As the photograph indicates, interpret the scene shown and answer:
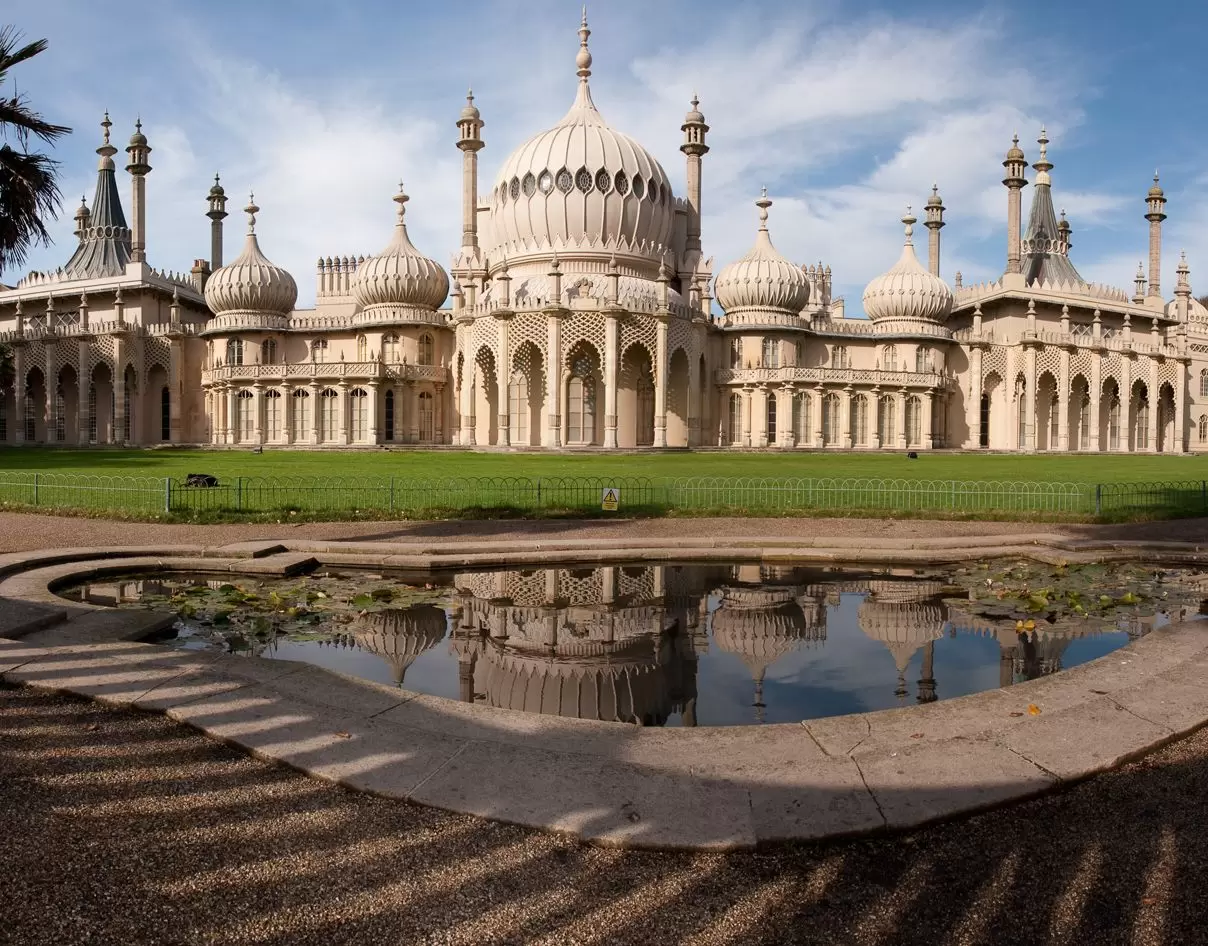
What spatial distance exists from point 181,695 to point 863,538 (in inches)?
374

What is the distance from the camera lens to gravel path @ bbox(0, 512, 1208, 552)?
12.6 meters

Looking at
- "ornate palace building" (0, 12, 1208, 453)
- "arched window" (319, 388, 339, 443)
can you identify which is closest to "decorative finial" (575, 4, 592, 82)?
"ornate palace building" (0, 12, 1208, 453)

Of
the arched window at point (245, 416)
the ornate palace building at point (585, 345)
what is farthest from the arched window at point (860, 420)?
the arched window at point (245, 416)

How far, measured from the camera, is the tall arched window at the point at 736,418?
145 ft

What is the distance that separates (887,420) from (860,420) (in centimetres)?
161

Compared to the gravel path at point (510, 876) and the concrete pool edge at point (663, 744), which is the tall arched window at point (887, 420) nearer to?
the concrete pool edge at point (663, 744)

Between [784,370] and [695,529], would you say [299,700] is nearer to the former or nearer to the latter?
[695,529]

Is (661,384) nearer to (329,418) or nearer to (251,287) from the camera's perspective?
(329,418)

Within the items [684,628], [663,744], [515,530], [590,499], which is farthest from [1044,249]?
[663,744]

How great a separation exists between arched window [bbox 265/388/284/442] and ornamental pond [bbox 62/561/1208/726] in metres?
37.1

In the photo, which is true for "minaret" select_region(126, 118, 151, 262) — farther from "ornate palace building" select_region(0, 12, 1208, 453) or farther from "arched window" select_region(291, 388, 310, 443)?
"arched window" select_region(291, 388, 310, 443)

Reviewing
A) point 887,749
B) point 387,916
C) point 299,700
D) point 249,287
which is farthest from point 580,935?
point 249,287

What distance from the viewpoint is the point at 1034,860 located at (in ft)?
11.3

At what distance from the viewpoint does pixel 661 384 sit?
1533 inches
